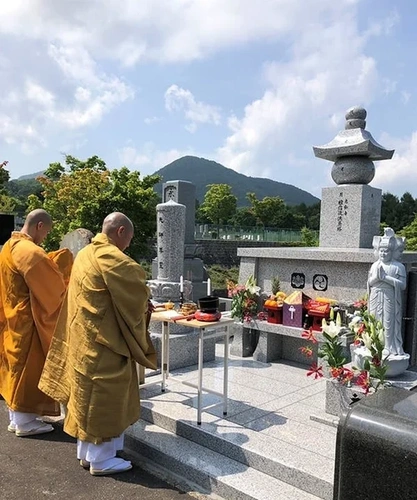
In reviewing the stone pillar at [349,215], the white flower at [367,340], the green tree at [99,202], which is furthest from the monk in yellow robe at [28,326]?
the green tree at [99,202]

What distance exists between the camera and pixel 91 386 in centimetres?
350

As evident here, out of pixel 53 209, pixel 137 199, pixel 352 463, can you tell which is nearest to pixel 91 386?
pixel 352 463

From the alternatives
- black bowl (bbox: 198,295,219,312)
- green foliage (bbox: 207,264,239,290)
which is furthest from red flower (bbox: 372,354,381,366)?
green foliage (bbox: 207,264,239,290)

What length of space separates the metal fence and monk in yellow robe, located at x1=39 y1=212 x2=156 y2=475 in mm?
27086

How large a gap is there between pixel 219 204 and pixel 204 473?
152 ft

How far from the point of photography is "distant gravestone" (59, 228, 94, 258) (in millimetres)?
5895

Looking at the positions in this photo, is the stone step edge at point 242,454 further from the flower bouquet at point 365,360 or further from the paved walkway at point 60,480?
the flower bouquet at point 365,360

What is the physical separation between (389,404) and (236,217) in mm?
55009

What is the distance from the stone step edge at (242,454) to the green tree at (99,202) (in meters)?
12.8

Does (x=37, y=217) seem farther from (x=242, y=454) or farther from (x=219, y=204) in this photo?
(x=219, y=204)

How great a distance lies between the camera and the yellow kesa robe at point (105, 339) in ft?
11.4

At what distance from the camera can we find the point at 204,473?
11.4ft

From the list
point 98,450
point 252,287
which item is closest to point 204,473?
point 98,450

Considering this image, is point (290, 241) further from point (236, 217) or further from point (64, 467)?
point (64, 467)
